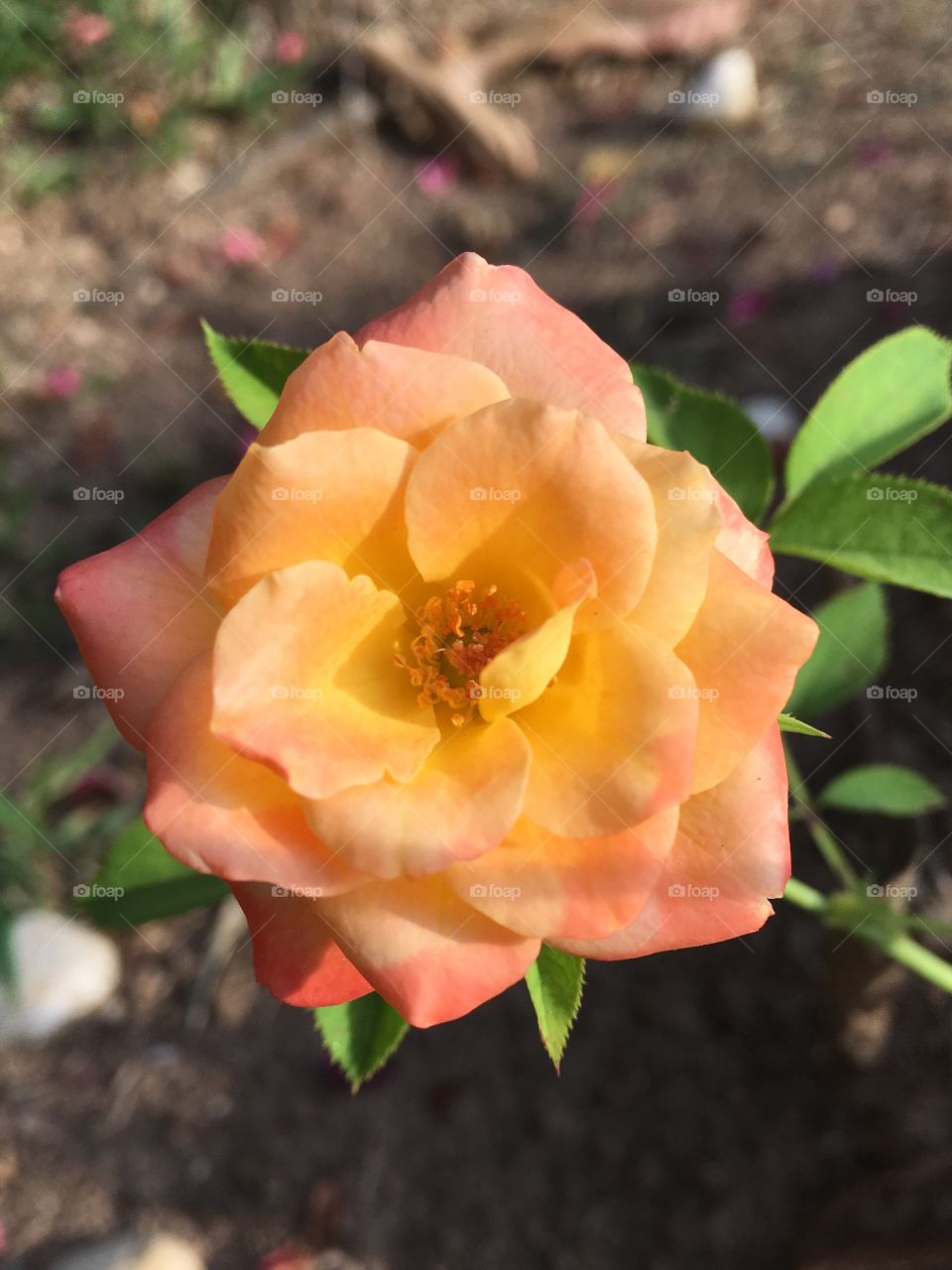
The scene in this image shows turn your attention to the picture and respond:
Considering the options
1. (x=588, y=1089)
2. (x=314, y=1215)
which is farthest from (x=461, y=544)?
(x=314, y=1215)

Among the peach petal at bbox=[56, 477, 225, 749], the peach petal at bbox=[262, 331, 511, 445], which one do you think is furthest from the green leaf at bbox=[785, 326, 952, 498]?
the peach petal at bbox=[56, 477, 225, 749]

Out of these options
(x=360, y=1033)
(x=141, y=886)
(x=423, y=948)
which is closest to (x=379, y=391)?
(x=423, y=948)

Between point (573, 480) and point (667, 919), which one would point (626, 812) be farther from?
point (573, 480)

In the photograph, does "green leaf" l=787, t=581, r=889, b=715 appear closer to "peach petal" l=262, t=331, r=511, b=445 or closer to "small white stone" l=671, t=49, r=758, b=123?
"peach petal" l=262, t=331, r=511, b=445

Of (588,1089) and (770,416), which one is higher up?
(770,416)

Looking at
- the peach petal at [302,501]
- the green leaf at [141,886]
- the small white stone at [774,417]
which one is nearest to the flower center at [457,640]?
the peach petal at [302,501]

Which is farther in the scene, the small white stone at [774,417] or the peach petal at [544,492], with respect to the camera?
the small white stone at [774,417]

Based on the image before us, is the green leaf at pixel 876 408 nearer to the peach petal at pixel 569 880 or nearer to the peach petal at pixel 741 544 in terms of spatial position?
the peach petal at pixel 741 544
